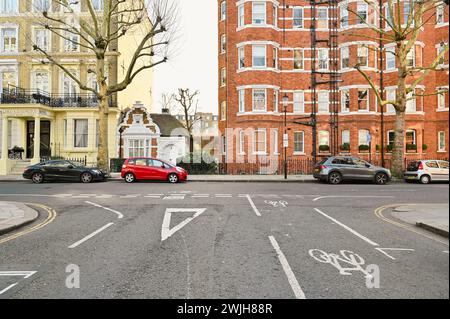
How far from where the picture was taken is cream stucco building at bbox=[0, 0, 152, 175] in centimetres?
3247

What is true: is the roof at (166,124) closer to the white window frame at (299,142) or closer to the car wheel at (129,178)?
the white window frame at (299,142)

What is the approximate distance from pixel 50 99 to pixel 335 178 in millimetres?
27799

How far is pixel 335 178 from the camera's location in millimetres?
21406

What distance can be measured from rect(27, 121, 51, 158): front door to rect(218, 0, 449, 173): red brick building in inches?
696

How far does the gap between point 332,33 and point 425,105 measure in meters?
10.7

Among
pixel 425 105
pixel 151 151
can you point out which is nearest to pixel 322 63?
pixel 425 105

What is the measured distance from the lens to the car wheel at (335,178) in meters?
21.4

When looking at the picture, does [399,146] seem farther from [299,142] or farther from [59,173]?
[59,173]

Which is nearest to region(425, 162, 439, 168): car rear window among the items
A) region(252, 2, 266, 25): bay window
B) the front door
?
region(252, 2, 266, 25): bay window

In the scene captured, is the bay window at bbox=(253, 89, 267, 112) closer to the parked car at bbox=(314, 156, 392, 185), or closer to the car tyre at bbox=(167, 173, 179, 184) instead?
the parked car at bbox=(314, 156, 392, 185)

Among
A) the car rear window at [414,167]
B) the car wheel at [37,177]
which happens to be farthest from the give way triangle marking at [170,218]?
the car rear window at [414,167]

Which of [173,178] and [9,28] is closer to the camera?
[173,178]

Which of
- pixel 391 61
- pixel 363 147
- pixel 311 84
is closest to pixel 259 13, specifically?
pixel 311 84

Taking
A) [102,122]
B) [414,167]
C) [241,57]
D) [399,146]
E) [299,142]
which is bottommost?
[414,167]
